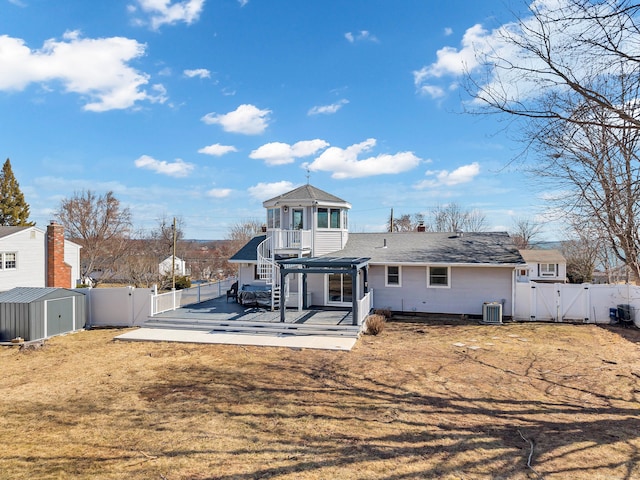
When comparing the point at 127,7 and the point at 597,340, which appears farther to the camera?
the point at 597,340

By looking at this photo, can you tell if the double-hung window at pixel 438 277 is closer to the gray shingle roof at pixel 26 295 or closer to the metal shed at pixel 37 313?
the metal shed at pixel 37 313

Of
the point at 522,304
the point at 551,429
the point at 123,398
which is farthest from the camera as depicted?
the point at 522,304

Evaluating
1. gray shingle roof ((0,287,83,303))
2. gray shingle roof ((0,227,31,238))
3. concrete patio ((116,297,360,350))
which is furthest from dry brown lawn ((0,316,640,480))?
gray shingle roof ((0,227,31,238))

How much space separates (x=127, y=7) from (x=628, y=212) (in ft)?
46.4

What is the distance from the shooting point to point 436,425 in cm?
646

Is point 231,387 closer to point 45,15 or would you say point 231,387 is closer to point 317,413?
point 317,413

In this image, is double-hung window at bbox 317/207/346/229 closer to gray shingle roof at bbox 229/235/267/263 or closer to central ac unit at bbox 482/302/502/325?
gray shingle roof at bbox 229/235/267/263

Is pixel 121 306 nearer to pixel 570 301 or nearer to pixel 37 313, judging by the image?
pixel 37 313

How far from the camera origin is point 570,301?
16.4m

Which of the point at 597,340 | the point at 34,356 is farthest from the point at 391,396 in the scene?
the point at 34,356

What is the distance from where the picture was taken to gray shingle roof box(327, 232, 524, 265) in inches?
665

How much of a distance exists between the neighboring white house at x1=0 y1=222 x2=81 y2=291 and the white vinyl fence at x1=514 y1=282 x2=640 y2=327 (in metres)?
25.7

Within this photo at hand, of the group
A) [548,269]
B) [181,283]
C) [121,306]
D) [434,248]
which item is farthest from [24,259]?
[548,269]

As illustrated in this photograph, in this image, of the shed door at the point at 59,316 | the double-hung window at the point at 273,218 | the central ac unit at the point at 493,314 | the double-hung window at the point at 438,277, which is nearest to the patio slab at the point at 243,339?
the shed door at the point at 59,316
